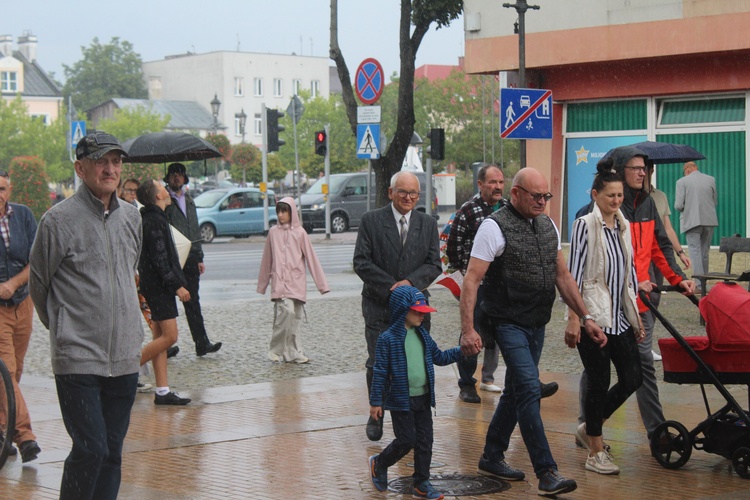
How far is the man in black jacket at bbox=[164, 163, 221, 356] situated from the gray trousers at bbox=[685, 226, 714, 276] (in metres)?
7.88

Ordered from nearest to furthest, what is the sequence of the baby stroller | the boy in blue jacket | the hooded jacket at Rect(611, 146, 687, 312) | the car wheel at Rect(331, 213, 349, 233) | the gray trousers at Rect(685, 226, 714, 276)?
the boy in blue jacket, the baby stroller, the hooded jacket at Rect(611, 146, 687, 312), the gray trousers at Rect(685, 226, 714, 276), the car wheel at Rect(331, 213, 349, 233)

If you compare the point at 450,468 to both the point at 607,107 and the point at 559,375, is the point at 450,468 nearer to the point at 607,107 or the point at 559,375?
the point at 559,375

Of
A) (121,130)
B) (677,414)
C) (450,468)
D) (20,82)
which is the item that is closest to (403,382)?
(450,468)

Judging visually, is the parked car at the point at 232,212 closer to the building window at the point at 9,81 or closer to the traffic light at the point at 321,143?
the traffic light at the point at 321,143

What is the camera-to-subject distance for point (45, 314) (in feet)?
18.1

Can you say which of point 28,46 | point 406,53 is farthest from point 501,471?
point 28,46

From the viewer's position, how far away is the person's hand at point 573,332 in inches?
276

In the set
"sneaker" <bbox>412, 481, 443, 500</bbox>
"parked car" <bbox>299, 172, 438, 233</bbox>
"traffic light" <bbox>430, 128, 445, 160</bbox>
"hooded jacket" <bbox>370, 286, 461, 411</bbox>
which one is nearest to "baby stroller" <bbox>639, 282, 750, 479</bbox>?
"hooded jacket" <bbox>370, 286, 461, 411</bbox>

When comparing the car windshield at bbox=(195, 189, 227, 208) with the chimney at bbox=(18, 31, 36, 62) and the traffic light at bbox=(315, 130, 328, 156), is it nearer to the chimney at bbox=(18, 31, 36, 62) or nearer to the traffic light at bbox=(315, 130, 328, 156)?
the traffic light at bbox=(315, 130, 328, 156)

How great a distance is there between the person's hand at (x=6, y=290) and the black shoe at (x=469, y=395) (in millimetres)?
3919

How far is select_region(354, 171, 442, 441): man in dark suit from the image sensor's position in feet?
27.0

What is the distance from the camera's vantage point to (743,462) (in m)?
7.03

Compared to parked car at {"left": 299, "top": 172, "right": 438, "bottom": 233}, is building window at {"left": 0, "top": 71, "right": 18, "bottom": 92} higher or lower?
higher

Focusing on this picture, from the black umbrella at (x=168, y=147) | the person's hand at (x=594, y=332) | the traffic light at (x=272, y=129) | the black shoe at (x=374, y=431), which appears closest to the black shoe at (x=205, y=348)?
the black umbrella at (x=168, y=147)
